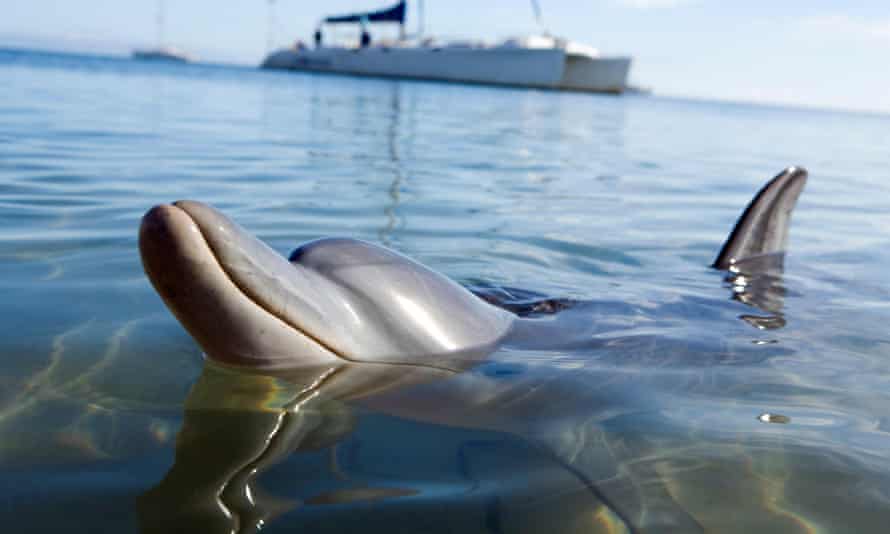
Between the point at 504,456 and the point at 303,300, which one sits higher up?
the point at 303,300

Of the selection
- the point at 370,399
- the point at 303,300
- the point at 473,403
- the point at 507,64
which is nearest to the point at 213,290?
the point at 303,300

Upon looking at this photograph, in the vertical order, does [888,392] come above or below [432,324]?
below

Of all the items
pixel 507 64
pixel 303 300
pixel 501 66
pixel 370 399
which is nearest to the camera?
pixel 303 300

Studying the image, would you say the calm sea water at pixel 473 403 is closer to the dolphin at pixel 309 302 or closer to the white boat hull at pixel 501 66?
the dolphin at pixel 309 302

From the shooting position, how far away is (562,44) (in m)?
84.3

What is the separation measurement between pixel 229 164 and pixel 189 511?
30.9 feet

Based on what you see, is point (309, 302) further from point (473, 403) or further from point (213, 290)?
point (473, 403)

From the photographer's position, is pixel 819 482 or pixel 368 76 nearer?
pixel 819 482

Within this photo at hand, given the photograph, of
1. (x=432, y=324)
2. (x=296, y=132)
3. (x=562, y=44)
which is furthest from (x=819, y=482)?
(x=562, y=44)

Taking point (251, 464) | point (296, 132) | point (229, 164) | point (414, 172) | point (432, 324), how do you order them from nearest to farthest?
point (251, 464)
point (432, 324)
point (229, 164)
point (414, 172)
point (296, 132)

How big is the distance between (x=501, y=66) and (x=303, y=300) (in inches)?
3372

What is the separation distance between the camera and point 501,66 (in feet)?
282

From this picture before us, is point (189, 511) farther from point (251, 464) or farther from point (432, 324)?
point (432, 324)

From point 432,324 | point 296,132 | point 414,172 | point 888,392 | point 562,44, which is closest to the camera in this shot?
point 432,324
